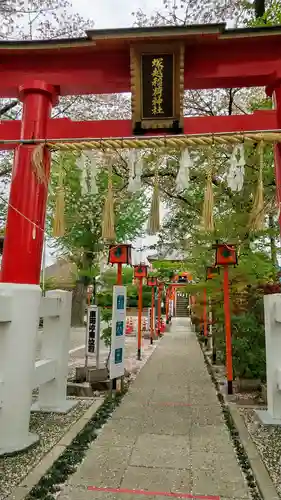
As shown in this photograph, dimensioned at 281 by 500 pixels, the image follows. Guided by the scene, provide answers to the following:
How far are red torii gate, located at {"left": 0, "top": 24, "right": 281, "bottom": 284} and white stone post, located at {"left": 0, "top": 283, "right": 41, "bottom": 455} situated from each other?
1.66 ft

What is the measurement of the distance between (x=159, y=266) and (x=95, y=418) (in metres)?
25.1

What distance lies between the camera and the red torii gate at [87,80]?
4605mm

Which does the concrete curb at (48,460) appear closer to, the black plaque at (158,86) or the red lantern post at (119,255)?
the red lantern post at (119,255)

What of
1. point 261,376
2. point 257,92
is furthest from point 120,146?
point 257,92

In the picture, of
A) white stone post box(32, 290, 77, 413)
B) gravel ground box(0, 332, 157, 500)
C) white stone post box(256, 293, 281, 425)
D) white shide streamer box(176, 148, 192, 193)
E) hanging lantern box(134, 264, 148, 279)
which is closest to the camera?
gravel ground box(0, 332, 157, 500)

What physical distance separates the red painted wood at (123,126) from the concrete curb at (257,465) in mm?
3699

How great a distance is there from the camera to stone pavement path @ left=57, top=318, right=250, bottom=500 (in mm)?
3254

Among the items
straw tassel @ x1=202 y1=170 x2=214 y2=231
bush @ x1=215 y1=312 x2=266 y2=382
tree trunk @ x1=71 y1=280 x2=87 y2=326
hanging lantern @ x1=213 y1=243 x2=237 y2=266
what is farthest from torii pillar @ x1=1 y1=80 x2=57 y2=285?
tree trunk @ x1=71 y1=280 x2=87 y2=326

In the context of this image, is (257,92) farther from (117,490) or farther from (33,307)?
(117,490)

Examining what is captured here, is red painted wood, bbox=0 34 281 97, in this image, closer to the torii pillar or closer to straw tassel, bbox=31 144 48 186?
the torii pillar

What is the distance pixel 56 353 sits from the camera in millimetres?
5785

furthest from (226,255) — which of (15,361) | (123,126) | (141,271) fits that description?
(141,271)

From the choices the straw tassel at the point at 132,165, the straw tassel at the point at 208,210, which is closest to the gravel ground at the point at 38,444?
the straw tassel at the point at 208,210

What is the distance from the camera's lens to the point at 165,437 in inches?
182
